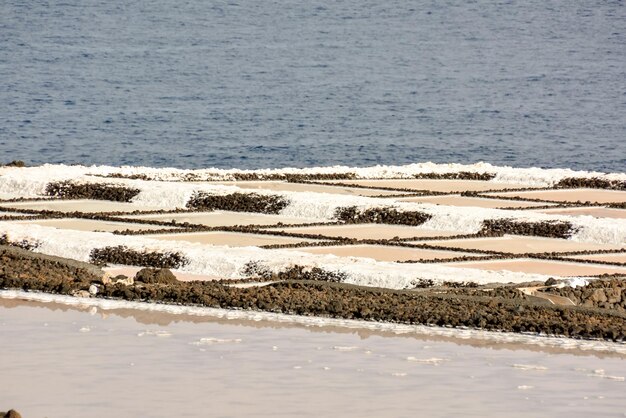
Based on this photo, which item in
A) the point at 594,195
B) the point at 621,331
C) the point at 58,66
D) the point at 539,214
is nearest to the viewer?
the point at 621,331

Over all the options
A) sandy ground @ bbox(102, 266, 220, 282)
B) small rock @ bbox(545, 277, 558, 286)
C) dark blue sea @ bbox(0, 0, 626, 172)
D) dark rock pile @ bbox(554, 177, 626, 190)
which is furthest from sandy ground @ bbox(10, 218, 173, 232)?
dark blue sea @ bbox(0, 0, 626, 172)

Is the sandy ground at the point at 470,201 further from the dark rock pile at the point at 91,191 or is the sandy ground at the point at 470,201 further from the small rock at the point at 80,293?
the small rock at the point at 80,293

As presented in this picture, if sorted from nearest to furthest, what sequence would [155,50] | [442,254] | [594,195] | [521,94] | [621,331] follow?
[621,331], [442,254], [594,195], [521,94], [155,50]

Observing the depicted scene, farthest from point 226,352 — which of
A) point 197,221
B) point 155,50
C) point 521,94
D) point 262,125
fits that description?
point 155,50

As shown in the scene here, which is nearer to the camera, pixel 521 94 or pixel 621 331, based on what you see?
pixel 621 331

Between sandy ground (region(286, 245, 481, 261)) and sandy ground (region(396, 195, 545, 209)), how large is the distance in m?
4.15

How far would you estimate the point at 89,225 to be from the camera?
2008 centimetres

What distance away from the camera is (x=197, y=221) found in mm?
20609

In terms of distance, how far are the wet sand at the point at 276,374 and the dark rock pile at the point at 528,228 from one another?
7.19 m

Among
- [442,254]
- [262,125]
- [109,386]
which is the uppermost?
[262,125]

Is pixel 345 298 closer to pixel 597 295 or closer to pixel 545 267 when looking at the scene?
pixel 597 295

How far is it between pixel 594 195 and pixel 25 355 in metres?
14.1

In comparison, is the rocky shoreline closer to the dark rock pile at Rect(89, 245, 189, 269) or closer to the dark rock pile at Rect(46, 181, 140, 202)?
the dark rock pile at Rect(89, 245, 189, 269)

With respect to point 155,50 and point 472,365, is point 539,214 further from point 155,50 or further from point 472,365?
point 155,50
